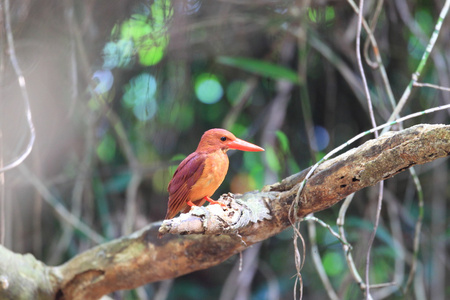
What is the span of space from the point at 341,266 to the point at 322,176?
1.76m

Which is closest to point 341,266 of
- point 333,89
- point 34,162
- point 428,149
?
point 333,89

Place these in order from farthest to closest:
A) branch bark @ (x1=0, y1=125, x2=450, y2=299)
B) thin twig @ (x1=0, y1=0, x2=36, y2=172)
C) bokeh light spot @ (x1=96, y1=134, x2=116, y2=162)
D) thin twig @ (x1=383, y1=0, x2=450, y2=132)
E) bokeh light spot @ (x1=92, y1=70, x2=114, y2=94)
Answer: bokeh light spot @ (x1=96, y1=134, x2=116, y2=162) < bokeh light spot @ (x1=92, y1=70, x2=114, y2=94) < thin twig @ (x1=0, y1=0, x2=36, y2=172) < thin twig @ (x1=383, y1=0, x2=450, y2=132) < branch bark @ (x1=0, y1=125, x2=450, y2=299)

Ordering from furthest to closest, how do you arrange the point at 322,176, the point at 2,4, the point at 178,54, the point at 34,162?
the point at 34,162
the point at 2,4
the point at 178,54
the point at 322,176

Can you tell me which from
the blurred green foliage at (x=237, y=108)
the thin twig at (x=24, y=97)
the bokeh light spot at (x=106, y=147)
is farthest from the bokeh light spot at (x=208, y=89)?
the bokeh light spot at (x=106, y=147)

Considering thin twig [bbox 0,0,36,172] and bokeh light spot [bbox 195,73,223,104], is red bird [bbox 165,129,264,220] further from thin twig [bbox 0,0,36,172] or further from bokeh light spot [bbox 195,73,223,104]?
bokeh light spot [bbox 195,73,223,104]

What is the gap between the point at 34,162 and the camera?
237 centimetres

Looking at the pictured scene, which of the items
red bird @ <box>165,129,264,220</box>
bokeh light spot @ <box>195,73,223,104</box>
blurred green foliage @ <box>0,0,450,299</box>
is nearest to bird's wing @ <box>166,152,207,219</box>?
red bird @ <box>165,129,264,220</box>

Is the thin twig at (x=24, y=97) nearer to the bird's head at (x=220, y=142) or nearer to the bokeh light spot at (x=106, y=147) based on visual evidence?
the bird's head at (x=220, y=142)

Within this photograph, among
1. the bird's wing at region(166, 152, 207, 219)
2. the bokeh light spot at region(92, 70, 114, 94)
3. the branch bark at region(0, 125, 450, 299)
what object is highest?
the bokeh light spot at region(92, 70, 114, 94)

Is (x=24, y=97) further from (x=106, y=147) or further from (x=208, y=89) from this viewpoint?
(x=106, y=147)

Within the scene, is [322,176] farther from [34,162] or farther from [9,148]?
[34,162]

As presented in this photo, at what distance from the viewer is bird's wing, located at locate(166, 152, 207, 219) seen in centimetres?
97

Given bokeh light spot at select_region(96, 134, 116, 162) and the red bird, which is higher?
bokeh light spot at select_region(96, 134, 116, 162)

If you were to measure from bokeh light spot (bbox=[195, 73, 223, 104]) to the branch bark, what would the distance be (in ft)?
1.86
